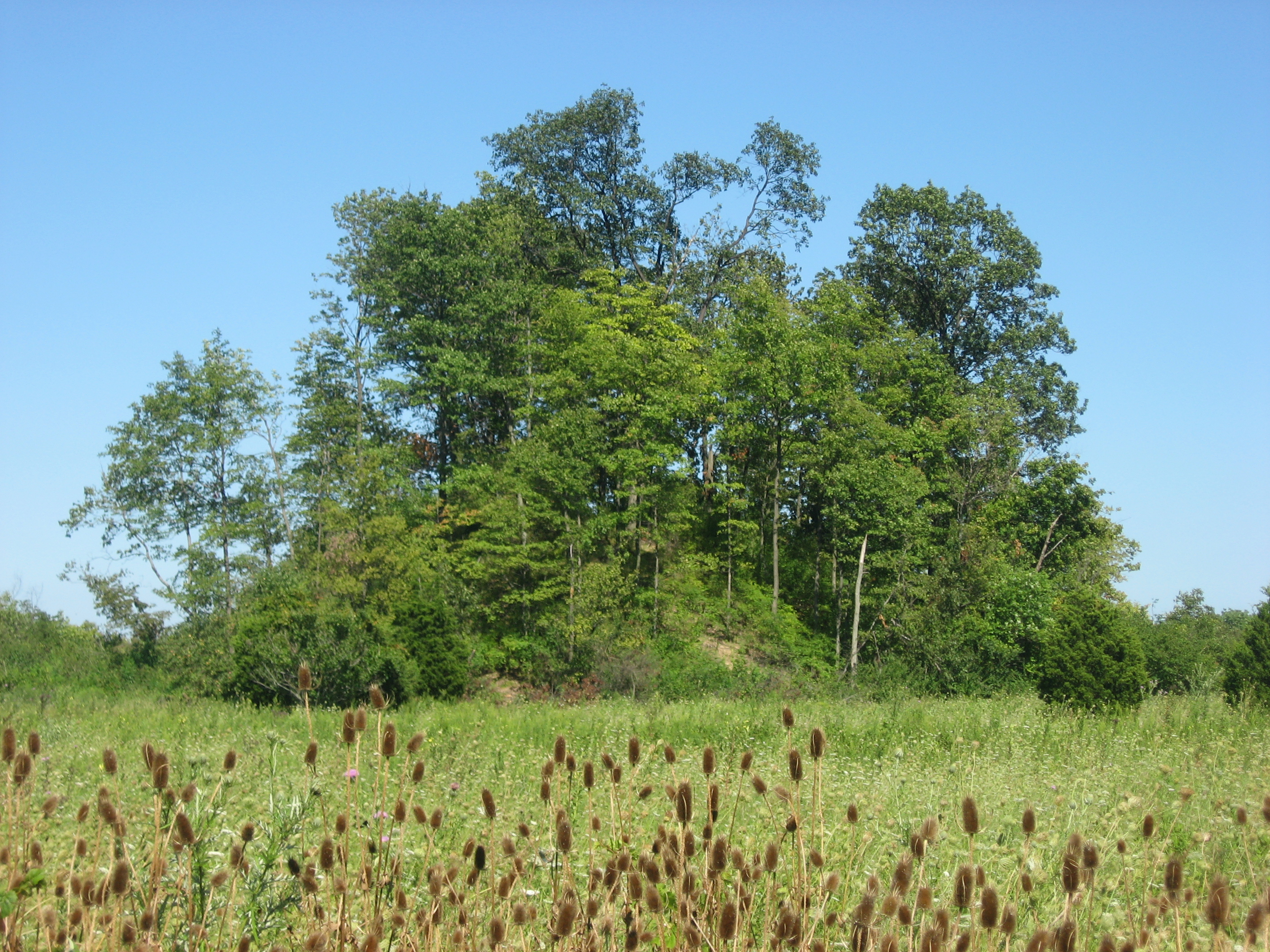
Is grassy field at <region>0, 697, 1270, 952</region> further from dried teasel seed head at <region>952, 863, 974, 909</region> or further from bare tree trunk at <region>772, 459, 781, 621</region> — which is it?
bare tree trunk at <region>772, 459, 781, 621</region>

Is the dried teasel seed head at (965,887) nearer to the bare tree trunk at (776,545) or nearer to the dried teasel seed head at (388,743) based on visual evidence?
the dried teasel seed head at (388,743)

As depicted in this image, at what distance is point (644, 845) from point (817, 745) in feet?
5.34

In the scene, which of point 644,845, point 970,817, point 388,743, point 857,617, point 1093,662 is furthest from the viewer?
point 857,617

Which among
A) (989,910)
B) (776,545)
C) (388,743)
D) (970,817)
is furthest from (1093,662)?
(388,743)

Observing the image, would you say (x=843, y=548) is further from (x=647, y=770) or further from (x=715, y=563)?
(x=647, y=770)

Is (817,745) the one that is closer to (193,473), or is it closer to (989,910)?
(989,910)

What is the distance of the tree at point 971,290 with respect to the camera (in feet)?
113

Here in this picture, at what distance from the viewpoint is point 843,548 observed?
30172mm

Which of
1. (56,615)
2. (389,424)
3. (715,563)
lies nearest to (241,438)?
(389,424)

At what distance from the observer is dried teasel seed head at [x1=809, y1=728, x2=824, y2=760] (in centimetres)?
246

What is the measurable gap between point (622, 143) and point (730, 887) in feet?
117

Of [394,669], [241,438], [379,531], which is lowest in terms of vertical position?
[394,669]

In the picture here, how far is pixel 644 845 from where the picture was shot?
12.7ft

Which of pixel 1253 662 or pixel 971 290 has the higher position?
pixel 971 290
